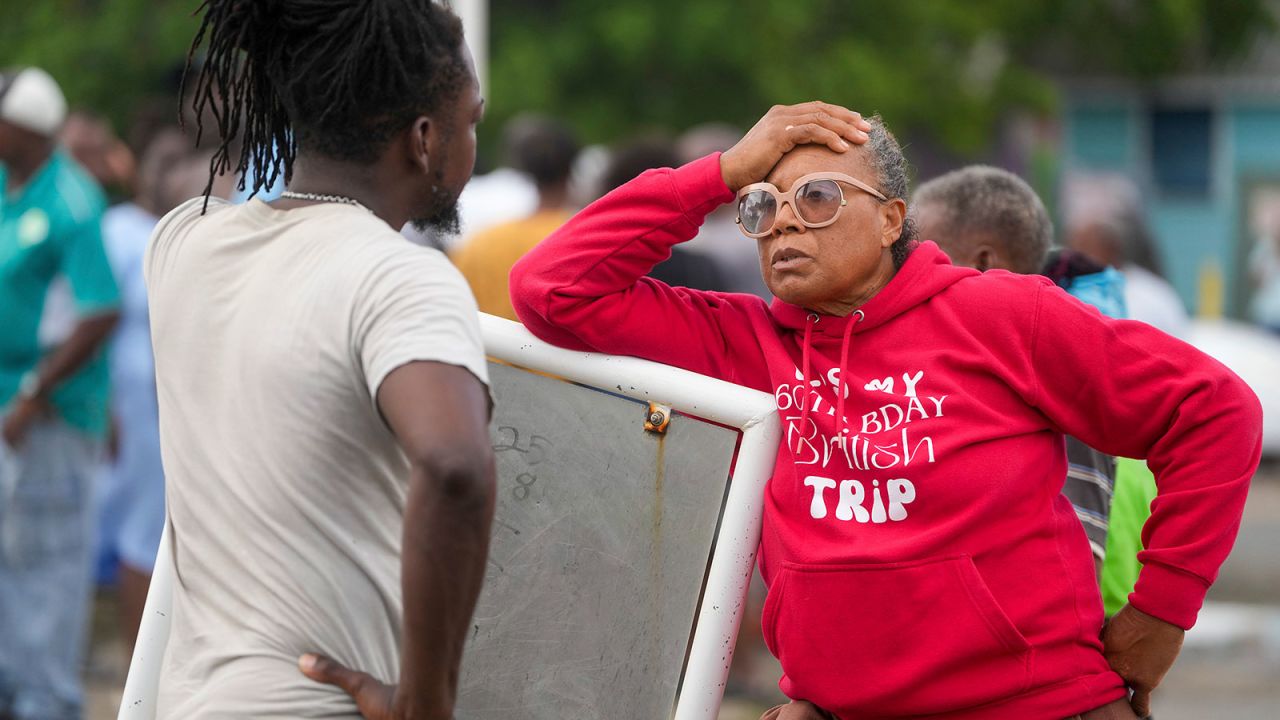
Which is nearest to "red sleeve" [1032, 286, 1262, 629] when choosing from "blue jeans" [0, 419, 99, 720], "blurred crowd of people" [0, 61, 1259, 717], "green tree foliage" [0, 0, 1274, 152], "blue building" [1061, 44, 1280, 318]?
"blurred crowd of people" [0, 61, 1259, 717]

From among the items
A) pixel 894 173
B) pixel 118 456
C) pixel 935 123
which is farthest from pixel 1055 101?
pixel 894 173

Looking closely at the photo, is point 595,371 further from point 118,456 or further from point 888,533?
point 118,456

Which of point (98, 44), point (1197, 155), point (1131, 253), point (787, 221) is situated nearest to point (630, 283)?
point (787, 221)

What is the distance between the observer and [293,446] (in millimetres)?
2279

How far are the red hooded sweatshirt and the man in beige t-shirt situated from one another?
2.38ft

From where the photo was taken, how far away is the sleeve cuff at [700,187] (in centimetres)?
295

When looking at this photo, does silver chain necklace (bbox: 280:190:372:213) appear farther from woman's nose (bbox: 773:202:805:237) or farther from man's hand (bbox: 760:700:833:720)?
man's hand (bbox: 760:700:833:720)

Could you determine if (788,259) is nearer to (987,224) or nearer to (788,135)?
(788,135)

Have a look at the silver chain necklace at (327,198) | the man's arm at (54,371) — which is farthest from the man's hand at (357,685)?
the man's arm at (54,371)

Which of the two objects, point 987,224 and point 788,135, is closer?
point 788,135

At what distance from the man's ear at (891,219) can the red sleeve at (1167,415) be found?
0.28 metres

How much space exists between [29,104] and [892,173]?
13.4 ft

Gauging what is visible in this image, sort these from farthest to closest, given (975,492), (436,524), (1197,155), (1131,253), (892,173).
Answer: (1197,155) < (1131,253) < (892,173) < (975,492) < (436,524)

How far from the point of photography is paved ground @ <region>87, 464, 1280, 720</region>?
7.07m
